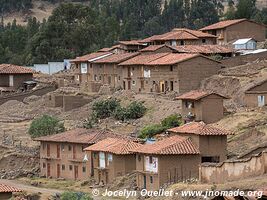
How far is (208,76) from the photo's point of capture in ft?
236

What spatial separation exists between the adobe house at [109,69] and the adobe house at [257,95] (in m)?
16.4

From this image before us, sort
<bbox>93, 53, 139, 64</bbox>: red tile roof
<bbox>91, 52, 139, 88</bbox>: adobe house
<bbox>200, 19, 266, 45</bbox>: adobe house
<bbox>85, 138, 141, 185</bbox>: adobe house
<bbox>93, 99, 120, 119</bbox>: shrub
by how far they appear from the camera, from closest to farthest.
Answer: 1. <bbox>85, 138, 141, 185</bbox>: adobe house
2. <bbox>93, 99, 120, 119</bbox>: shrub
3. <bbox>91, 52, 139, 88</bbox>: adobe house
4. <bbox>93, 53, 139, 64</bbox>: red tile roof
5. <bbox>200, 19, 266, 45</bbox>: adobe house

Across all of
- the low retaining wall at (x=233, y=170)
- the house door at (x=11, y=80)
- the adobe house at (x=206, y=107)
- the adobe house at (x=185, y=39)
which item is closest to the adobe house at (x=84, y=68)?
the adobe house at (x=185, y=39)

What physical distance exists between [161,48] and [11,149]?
16.2m

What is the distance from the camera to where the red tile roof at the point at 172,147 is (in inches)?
2135

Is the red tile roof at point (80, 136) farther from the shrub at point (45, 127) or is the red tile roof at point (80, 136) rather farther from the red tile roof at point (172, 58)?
the red tile roof at point (172, 58)

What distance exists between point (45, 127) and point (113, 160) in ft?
36.0

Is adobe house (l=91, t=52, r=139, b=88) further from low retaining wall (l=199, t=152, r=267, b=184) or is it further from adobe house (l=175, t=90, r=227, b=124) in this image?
low retaining wall (l=199, t=152, r=267, b=184)

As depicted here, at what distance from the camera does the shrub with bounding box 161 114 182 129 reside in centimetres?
6344

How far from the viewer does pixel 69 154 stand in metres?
63.1

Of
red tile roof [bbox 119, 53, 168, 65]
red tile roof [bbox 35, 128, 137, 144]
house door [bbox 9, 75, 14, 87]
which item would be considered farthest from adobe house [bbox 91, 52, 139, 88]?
red tile roof [bbox 35, 128, 137, 144]

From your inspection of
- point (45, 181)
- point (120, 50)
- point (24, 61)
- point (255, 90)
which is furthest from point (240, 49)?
point (24, 61)

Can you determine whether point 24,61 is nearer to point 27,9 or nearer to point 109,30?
point 109,30

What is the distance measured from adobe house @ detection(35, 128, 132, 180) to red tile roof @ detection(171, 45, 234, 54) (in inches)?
574
